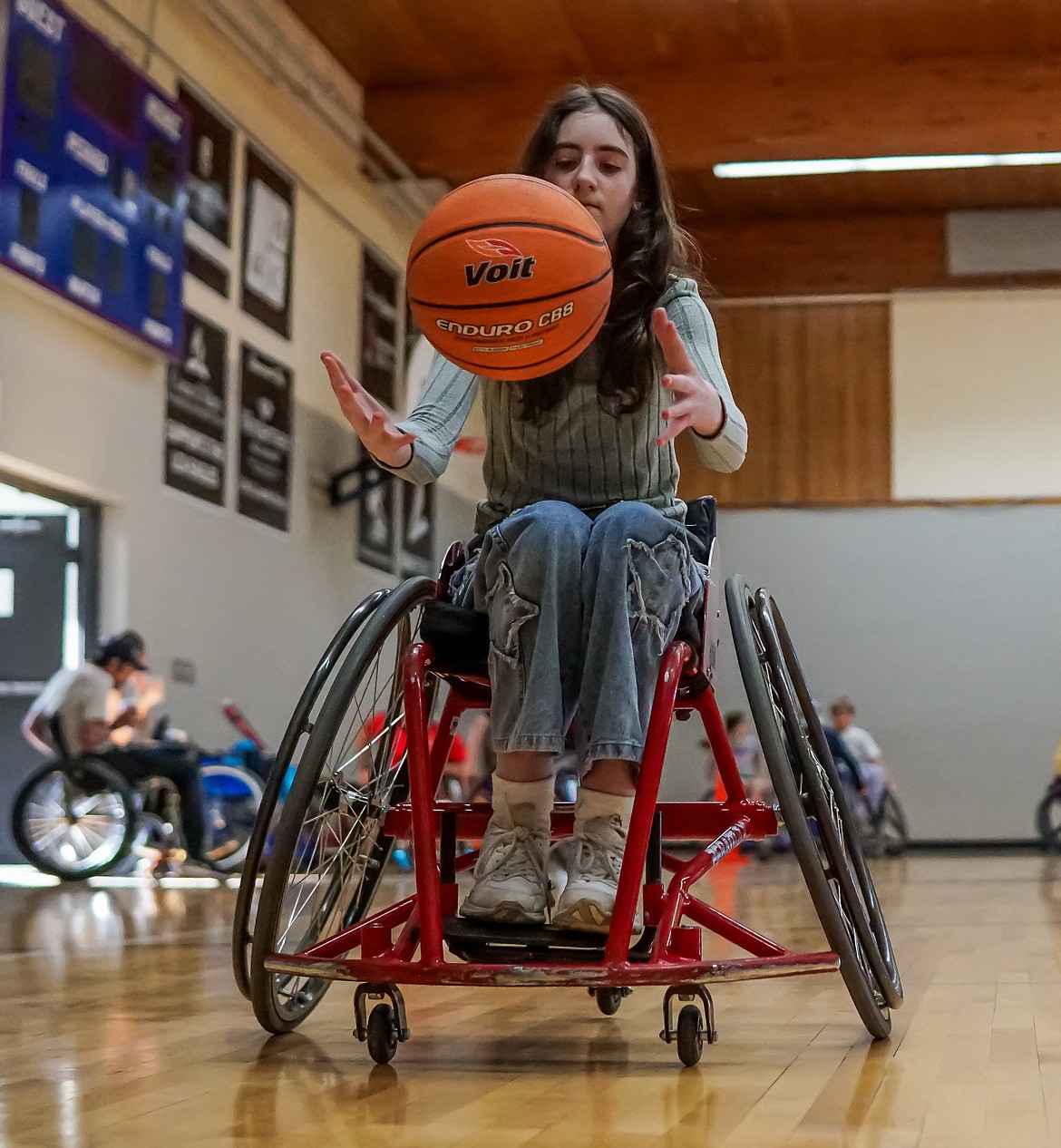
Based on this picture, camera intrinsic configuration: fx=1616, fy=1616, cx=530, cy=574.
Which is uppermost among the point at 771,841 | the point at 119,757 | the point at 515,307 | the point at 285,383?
the point at 285,383

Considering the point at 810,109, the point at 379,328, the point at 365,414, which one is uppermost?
the point at 810,109

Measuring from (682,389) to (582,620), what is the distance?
0.29 m

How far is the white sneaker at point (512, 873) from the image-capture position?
5.90 ft

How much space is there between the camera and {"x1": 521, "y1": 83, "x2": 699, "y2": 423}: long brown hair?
6.62 ft

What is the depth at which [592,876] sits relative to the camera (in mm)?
1811

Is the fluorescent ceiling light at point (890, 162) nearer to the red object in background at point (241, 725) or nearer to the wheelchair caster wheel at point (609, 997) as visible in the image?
the red object in background at point (241, 725)

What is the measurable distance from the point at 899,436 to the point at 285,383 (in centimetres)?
599

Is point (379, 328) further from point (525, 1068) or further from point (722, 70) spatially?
point (525, 1068)

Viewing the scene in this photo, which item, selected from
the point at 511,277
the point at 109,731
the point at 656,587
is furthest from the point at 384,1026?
the point at 109,731

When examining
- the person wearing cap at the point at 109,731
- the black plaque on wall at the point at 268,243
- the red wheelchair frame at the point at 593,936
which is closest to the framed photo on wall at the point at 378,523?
the black plaque on wall at the point at 268,243

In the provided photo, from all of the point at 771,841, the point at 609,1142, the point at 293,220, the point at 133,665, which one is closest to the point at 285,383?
the point at 293,220

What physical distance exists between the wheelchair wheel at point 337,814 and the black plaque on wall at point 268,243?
612 centimetres

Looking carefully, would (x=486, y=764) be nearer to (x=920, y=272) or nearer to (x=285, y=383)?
(x=285, y=383)

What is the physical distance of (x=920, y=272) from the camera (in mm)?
12648
